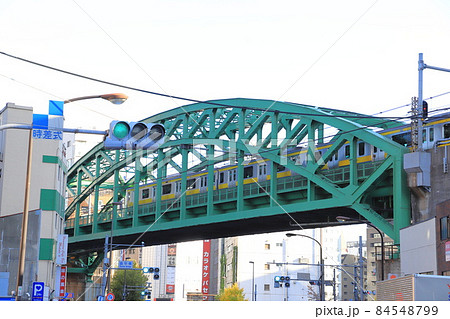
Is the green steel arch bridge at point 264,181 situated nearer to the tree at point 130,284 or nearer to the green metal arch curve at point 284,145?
the green metal arch curve at point 284,145

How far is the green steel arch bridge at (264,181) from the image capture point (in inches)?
1995

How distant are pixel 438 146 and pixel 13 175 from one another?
97.7ft

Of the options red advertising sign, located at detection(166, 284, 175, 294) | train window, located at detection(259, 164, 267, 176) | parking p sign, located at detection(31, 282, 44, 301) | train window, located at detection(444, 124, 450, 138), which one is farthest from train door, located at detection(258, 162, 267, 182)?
red advertising sign, located at detection(166, 284, 175, 294)

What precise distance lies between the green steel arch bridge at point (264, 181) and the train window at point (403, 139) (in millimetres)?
1798

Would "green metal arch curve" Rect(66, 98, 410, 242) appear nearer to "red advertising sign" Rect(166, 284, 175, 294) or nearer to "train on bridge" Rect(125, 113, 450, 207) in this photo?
"train on bridge" Rect(125, 113, 450, 207)

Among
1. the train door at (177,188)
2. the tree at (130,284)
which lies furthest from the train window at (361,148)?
the tree at (130,284)

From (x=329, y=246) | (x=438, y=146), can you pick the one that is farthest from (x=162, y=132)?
(x=329, y=246)

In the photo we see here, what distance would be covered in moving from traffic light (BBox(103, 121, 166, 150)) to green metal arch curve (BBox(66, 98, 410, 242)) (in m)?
21.1

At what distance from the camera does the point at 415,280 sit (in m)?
21.8

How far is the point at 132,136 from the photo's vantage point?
54.0 ft

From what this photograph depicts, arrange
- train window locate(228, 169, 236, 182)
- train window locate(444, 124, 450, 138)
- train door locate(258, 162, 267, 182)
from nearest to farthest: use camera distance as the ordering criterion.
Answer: train window locate(444, 124, 450, 138) → train door locate(258, 162, 267, 182) → train window locate(228, 169, 236, 182)

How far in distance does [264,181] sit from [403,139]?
13440 mm

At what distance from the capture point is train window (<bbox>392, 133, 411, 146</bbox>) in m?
51.8
